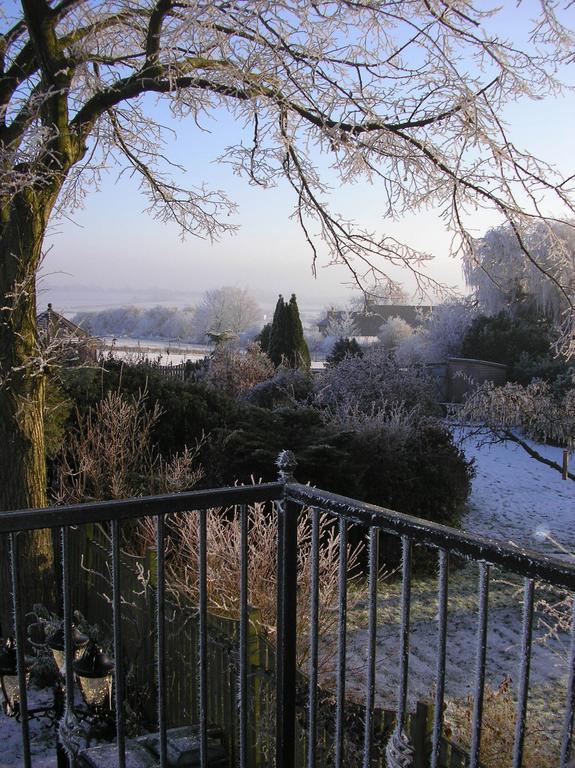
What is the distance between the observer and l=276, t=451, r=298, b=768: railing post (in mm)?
2225

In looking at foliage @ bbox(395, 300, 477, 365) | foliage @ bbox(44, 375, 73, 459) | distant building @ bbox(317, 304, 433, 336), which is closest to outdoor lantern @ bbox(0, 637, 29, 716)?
foliage @ bbox(44, 375, 73, 459)

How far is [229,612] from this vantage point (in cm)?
499

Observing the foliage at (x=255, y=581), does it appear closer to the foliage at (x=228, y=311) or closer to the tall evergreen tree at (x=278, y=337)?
the tall evergreen tree at (x=278, y=337)

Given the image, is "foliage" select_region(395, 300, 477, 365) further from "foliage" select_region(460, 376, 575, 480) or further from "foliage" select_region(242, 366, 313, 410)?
"foliage" select_region(460, 376, 575, 480)

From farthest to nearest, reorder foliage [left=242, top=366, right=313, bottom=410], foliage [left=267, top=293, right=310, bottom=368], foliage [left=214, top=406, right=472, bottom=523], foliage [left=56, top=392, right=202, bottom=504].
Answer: foliage [left=267, top=293, right=310, bottom=368], foliage [left=242, top=366, right=313, bottom=410], foliage [left=214, top=406, right=472, bottom=523], foliage [left=56, top=392, right=202, bottom=504]

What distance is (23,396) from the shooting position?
593cm

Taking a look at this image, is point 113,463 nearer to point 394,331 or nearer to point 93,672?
point 93,672

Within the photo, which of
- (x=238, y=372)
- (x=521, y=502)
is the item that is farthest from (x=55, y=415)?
(x=238, y=372)

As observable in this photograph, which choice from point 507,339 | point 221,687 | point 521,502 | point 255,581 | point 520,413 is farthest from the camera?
point 507,339

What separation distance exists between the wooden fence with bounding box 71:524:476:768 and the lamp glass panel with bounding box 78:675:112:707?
574 mm

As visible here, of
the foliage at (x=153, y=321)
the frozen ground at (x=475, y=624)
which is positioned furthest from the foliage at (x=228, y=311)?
the frozen ground at (x=475, y=624)

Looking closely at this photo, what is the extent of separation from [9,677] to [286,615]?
2868 mm

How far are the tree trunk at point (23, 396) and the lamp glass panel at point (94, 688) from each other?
83.7 inches

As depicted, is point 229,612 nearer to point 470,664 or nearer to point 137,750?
point 137,750
